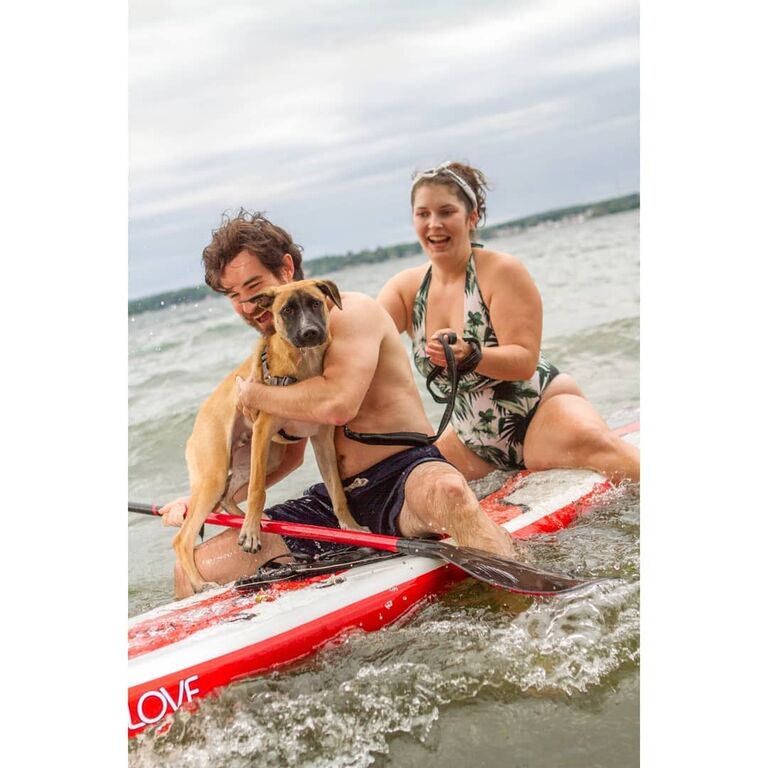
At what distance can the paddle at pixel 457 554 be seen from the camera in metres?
2.22

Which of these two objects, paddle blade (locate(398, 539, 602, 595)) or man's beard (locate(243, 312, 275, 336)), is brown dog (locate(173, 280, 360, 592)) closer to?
man's beard (locate(243, 312, 275, 336))

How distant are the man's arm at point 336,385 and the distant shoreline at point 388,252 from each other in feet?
0.50

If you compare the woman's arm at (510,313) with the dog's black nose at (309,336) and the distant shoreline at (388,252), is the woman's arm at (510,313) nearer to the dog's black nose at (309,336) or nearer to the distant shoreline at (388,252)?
the distant shoreline at (388,252)

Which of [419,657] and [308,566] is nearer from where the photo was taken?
[419,657]


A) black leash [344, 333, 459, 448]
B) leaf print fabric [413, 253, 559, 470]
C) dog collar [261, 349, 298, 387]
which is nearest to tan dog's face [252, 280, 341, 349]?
dog collar [261, 349, 298, 387]

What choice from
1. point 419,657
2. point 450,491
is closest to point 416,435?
point 450,491

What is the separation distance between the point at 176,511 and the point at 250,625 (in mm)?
398

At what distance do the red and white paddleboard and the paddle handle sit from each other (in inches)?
2.0

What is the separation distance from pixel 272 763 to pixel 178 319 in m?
1.09

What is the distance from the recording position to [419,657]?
6.98 feet

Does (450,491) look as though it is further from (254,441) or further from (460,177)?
(460,177)
